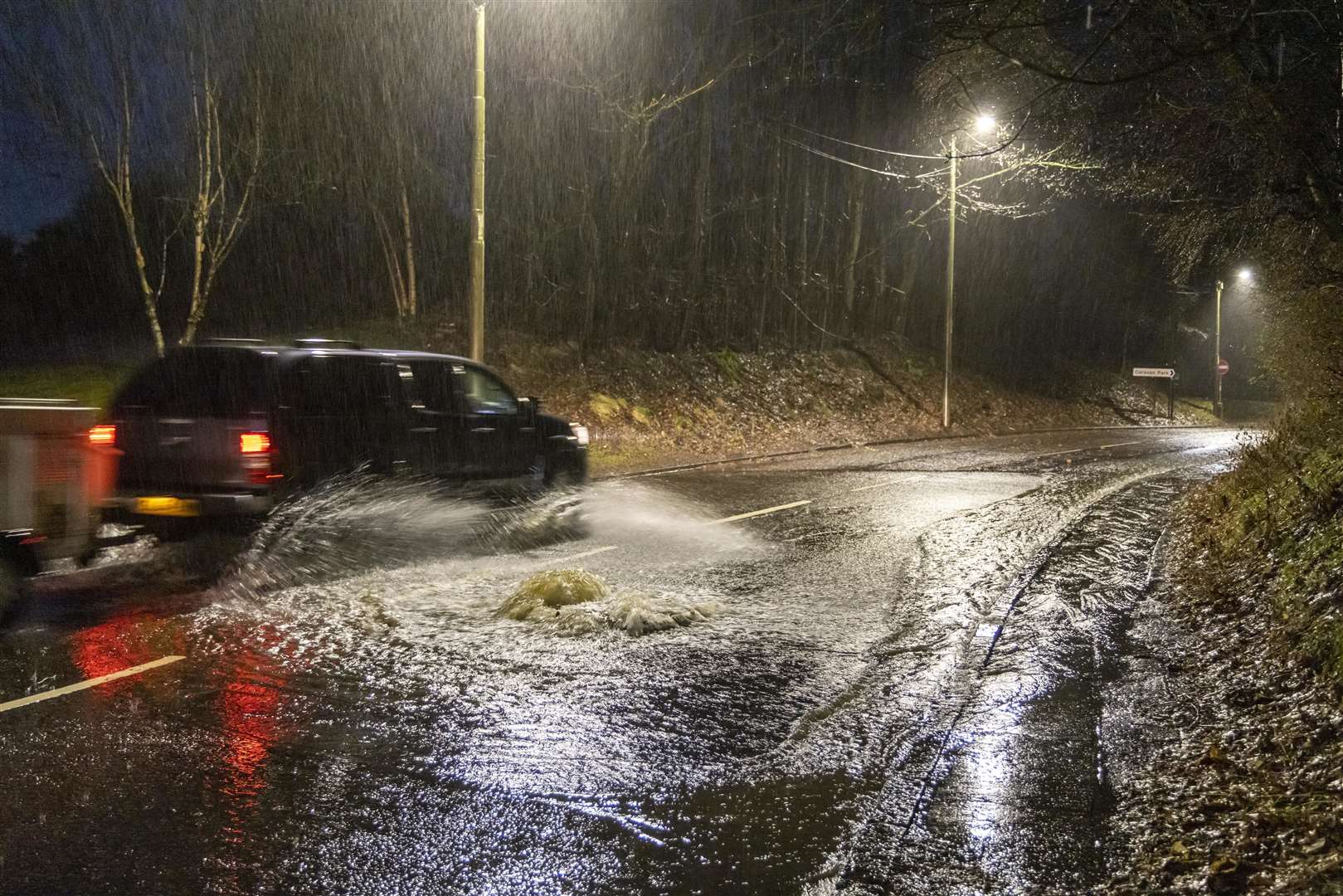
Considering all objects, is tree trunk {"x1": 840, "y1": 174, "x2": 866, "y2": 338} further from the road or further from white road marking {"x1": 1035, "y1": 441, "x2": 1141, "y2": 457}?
the road

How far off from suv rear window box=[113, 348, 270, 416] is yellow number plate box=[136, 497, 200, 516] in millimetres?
755

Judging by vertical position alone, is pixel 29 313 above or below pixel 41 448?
above

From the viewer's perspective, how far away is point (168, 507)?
9281mm

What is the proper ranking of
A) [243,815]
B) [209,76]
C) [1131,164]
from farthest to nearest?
[209,76]
[1131,164]
[243,815]

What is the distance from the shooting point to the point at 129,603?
835cm

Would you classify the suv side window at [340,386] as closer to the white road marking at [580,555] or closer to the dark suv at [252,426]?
the dark suv at [252,426]

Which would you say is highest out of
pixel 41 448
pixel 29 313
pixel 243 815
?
pixel 29 313

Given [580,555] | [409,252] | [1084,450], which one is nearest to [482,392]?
[580,555]

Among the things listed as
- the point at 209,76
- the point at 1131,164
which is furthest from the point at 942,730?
the point at 209,76

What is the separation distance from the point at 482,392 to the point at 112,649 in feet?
18.3

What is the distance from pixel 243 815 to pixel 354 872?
77 cm

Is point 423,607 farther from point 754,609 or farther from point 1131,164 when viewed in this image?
point 1131,164

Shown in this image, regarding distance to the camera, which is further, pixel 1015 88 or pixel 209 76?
pixel 209 76

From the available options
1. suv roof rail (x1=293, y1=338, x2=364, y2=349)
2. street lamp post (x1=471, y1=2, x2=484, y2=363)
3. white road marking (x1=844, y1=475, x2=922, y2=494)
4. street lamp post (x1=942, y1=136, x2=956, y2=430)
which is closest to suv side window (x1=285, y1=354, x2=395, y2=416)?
suv roof rail (x1=293, y1=338, x2=364, y2=349)
